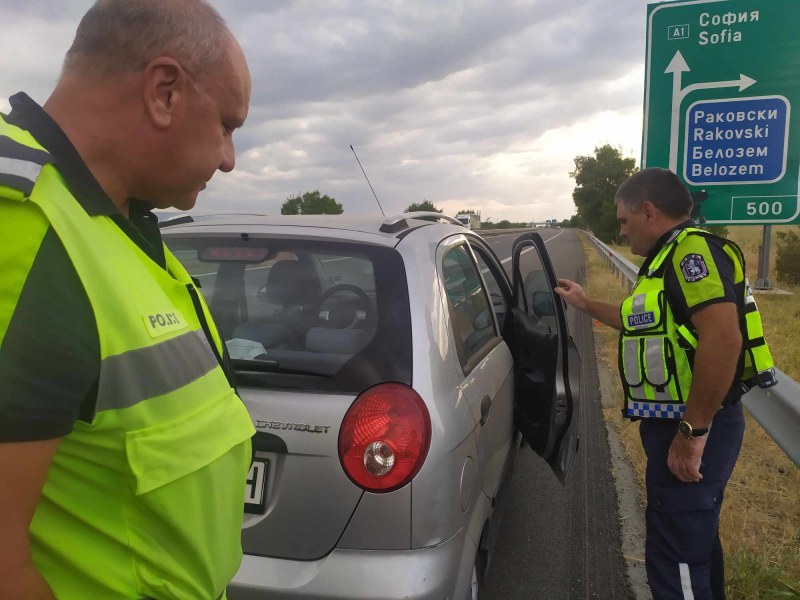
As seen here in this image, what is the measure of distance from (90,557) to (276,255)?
1.59 metres

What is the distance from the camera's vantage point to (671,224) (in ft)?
8.24

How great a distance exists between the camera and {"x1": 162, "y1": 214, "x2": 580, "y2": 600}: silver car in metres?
1.92

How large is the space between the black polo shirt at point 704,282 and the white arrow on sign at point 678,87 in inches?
101

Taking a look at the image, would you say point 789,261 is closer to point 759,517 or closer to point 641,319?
point 759,517

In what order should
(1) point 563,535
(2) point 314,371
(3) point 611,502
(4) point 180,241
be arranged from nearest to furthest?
(2) point 314,371, (4) point 180,241, (1) point 563,535, (3) point 611,502

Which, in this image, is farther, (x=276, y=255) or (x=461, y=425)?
(x=276, y=255)

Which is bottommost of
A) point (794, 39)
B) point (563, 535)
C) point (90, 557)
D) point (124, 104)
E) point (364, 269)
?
point (563, 535)

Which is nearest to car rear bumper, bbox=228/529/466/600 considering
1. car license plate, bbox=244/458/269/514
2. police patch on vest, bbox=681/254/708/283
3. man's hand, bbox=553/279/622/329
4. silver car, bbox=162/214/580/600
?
silver car, bbox=162/214/580/600

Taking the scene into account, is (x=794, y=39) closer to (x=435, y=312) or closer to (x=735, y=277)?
(x=735, y=277)

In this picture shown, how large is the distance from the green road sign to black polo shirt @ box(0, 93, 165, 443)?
4721 millimetres

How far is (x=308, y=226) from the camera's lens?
2467mm

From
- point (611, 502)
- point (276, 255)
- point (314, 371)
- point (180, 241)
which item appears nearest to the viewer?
point (314, 371)

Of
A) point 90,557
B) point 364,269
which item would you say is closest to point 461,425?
point 364,269

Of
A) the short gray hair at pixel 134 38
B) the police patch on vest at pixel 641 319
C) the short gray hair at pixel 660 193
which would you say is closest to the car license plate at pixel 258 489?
the short gray hair at pixel 134 38
